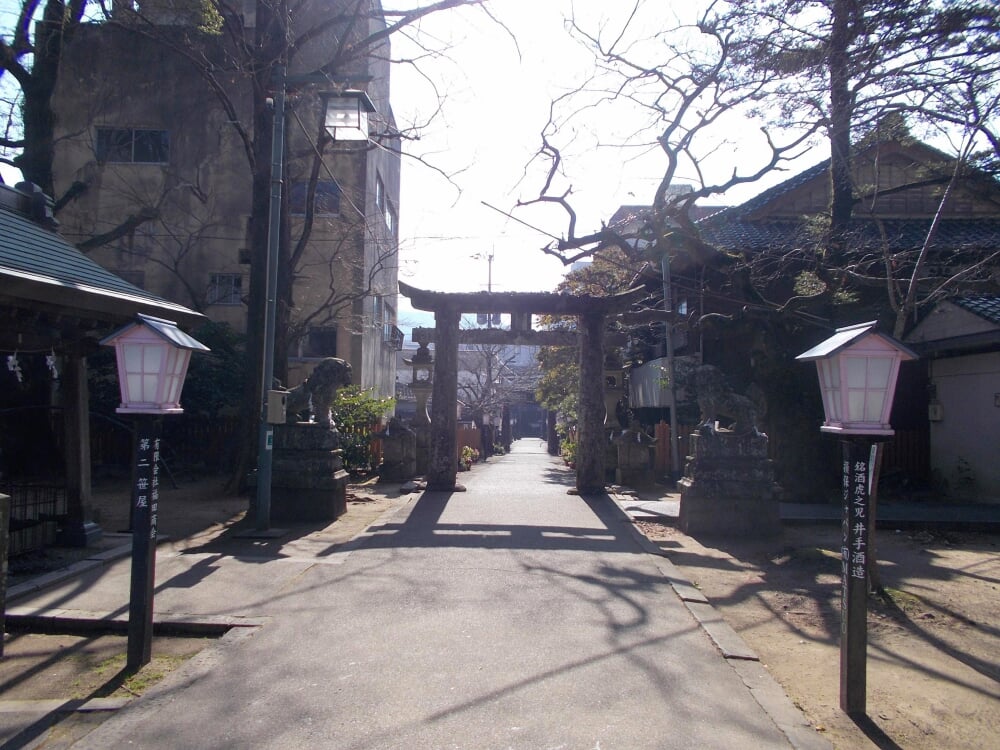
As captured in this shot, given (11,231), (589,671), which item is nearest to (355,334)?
(11,231)

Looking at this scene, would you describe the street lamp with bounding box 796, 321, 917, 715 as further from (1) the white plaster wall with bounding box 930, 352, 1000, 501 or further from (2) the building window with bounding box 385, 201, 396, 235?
(2) the building window with bounding box 385, 201, 396, 235

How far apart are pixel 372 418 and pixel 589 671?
1452cm

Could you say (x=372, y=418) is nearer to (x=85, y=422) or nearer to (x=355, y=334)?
(x=355, y=334)

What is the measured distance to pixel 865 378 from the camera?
4.88m

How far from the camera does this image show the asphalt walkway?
4.33 metres

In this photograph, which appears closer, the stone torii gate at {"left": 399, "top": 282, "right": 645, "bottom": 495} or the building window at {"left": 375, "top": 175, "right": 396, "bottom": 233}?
the stone torii gate at {"left": 399, "top": 282, "right": 645, "bottom": 495}

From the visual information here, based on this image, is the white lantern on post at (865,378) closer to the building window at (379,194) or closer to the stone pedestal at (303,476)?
the stone pedestal at (303,476)

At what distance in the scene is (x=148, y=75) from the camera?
22438mm

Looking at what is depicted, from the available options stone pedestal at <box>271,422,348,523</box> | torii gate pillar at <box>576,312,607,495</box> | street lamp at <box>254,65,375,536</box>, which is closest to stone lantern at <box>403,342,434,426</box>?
torii gate pillar at <box>576,312,607,495</box>

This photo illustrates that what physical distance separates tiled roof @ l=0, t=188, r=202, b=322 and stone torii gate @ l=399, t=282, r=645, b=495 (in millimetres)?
6390

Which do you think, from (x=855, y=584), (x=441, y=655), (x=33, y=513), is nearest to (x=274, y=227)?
(x=33, y=513)

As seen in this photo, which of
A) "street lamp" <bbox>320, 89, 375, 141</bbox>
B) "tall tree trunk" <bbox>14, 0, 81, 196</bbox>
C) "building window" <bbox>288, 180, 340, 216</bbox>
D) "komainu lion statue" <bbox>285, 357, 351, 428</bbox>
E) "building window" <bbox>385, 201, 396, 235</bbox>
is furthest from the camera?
"building window" <bbox>385, 201, 396, 235</bbox>

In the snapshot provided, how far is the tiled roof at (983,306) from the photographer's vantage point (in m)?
13.9

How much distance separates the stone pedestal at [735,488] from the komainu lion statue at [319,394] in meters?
5.51
